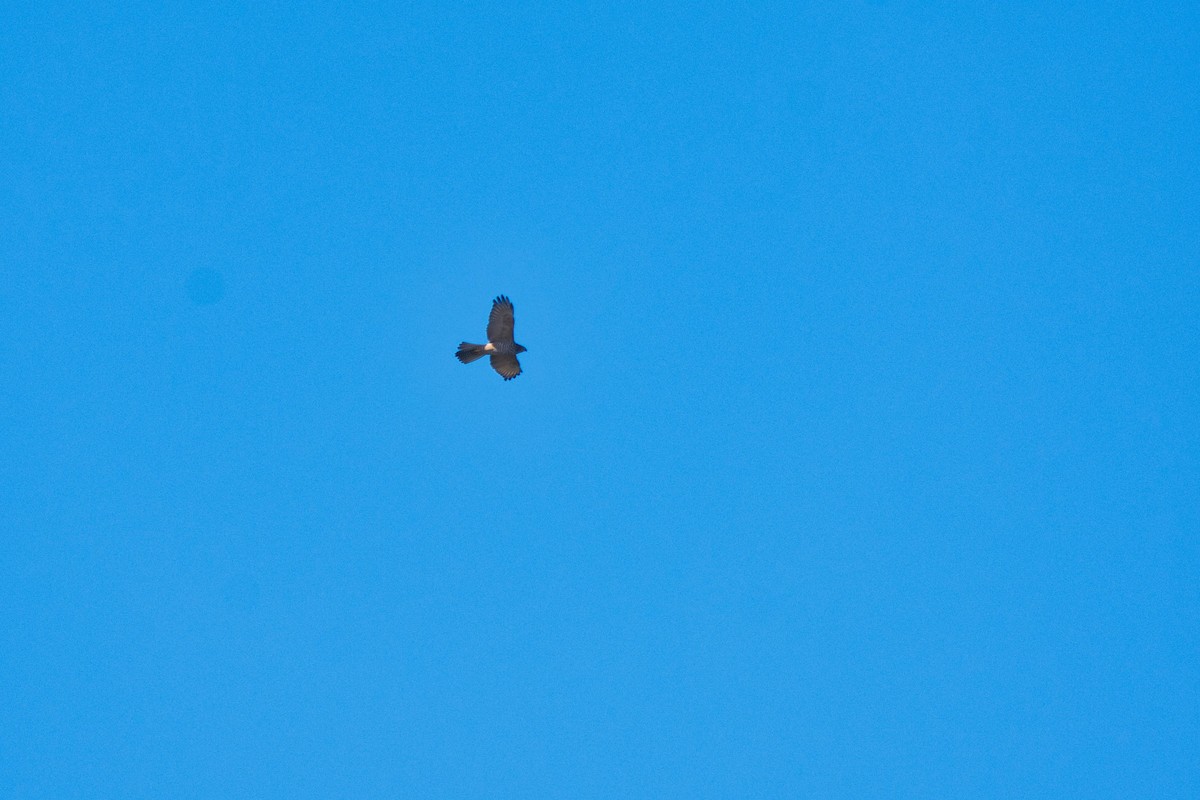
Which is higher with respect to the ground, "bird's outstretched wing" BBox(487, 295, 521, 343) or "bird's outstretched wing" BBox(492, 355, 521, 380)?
"bird's outstretched wing" BBox(487, 295, 521, 343)

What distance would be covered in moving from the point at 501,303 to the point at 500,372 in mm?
1588

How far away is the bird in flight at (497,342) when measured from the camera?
118ft

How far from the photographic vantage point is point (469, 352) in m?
36.1

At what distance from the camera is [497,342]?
36.1 meters

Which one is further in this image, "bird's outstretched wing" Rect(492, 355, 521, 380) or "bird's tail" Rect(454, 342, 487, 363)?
"bird's outstretched wing" Rect(492, 355, 521, 380)

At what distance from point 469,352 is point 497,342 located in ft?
2.13

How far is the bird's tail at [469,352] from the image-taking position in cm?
3606

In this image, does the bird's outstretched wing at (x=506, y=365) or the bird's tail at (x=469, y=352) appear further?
the bird's outstretched wing at (x=506, y=365)

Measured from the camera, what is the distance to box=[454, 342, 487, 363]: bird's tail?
118ft

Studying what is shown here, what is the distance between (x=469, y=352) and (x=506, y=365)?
917 mm

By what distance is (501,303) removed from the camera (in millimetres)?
35938

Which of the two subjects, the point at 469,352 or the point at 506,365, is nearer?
the point at 469,352

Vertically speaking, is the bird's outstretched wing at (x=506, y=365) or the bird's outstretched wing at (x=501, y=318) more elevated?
the bird's outstretched wing at (x=501, y=318)

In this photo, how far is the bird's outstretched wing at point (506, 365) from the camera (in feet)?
119
